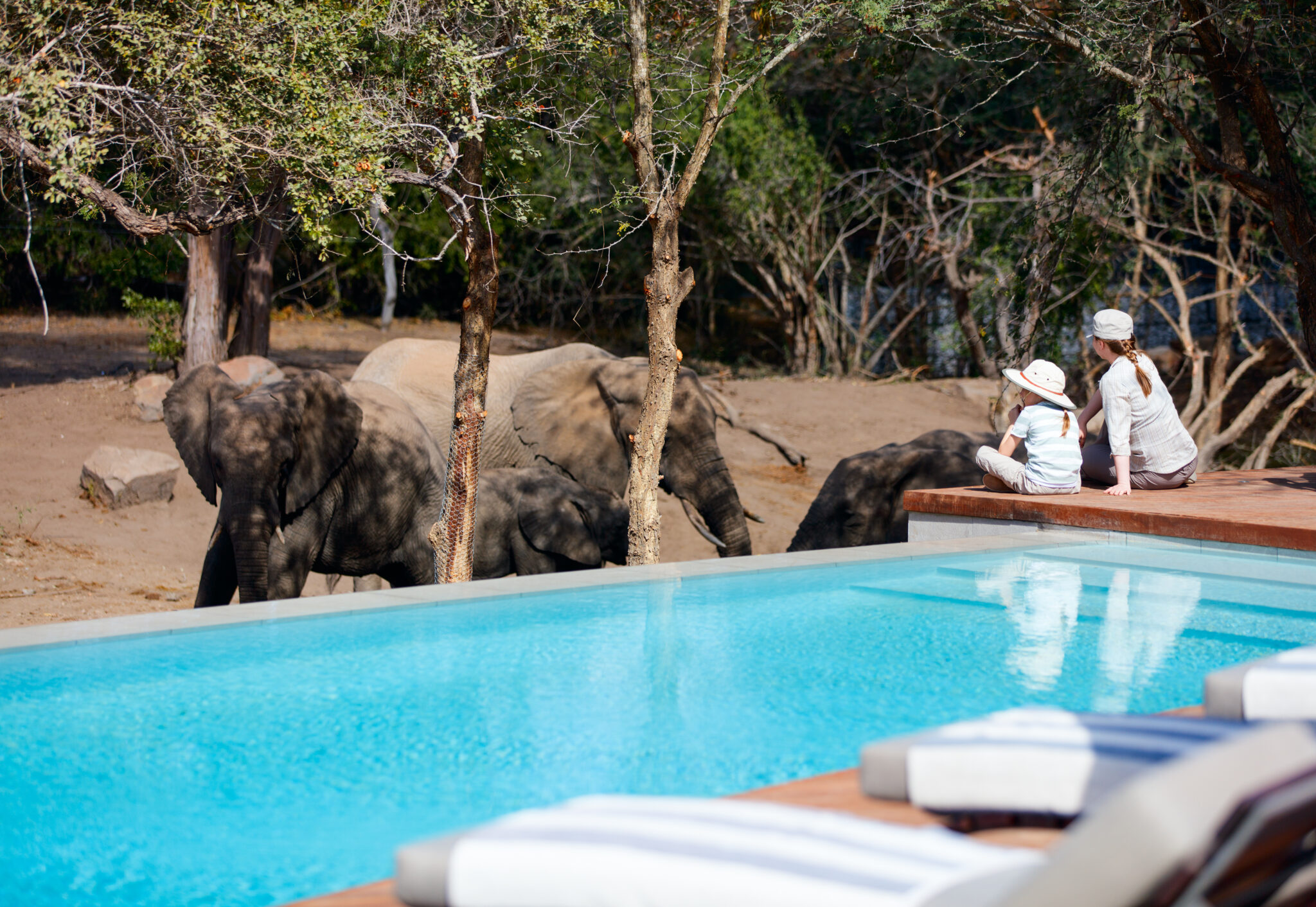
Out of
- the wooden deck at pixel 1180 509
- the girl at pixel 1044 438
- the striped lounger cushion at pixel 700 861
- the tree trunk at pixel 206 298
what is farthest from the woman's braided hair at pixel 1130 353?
the tree trunk at pixel 206 298

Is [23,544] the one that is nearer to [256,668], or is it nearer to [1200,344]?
[256,668]

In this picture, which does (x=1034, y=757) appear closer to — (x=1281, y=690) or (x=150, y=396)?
(x=1281, y=690)

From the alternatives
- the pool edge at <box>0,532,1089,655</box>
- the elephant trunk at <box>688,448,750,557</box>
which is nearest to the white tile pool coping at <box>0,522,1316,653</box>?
the pool edge at <box>0,532,1089,655</box>

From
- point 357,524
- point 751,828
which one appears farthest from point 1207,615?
point 357,524

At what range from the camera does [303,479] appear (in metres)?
8.72

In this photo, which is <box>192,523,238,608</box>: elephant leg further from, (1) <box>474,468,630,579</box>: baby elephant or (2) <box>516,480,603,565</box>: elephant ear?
(2) <box>516,480,603,565</box>: elephant ear

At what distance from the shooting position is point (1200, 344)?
1802 centimetres

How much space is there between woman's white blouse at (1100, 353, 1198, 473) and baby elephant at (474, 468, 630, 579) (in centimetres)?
420

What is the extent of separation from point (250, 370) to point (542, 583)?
9.67 m

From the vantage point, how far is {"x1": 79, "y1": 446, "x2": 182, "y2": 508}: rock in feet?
41.0

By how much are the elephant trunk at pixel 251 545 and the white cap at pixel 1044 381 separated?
15.4 ft

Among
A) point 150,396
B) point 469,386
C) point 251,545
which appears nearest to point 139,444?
point 150,396

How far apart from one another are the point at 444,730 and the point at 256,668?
33.4 inches

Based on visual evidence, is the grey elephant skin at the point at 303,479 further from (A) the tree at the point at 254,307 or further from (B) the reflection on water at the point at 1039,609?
(A) the tree at the point at 254,307
